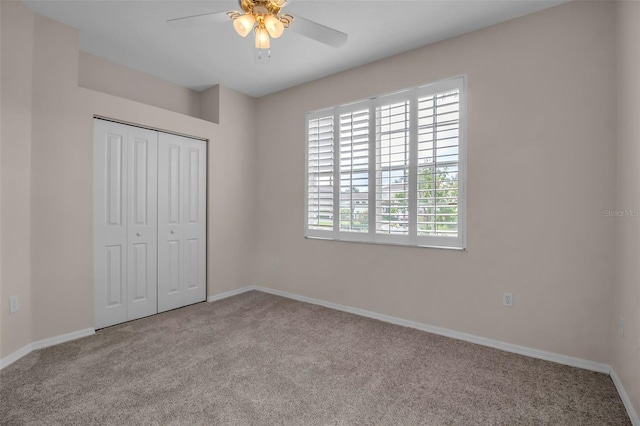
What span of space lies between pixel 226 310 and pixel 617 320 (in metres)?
3.47

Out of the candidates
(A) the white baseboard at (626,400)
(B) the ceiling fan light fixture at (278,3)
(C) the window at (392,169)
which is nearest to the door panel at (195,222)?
(C) the window at (392,169)

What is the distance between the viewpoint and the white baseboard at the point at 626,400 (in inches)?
66.7

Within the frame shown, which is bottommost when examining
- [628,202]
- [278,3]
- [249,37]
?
[628,202]

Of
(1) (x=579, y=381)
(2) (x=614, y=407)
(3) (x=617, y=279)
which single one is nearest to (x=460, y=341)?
(1) (x=579, y=381)

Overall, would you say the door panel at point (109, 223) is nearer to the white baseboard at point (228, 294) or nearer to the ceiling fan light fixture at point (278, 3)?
the white baseboard at point (228, 294)

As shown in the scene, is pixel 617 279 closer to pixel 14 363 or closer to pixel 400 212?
pixel 400 212

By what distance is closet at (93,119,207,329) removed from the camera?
3062mm

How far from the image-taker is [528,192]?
253 centimetres

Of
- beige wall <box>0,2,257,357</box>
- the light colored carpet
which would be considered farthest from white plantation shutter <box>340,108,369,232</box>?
beige wall <box>0,2,257,357</box>

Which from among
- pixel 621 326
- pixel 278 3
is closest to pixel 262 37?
pixel 278 3

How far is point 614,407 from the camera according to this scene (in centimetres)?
185

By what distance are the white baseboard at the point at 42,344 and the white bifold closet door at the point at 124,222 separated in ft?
0.63

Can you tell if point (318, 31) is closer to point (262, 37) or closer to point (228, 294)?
point (262, 37)

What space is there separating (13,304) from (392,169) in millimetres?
3411
